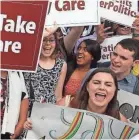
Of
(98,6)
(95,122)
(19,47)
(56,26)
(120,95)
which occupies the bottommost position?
(95,122)

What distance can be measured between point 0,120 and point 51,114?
287 millimetres

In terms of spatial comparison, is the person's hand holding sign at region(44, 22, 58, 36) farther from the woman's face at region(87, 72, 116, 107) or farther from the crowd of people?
the woman's face at region(87, 72, 116, 107)

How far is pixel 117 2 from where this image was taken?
1823 mm

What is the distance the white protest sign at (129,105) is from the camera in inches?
72.4

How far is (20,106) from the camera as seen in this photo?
71.5 inches

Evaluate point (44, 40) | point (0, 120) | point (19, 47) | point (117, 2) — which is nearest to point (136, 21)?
point (117, 2)

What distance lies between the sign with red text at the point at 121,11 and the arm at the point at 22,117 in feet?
2.19

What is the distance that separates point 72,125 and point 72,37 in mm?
494

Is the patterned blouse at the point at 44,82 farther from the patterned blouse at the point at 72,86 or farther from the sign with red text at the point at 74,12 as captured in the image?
the sign with red text at the point at 74,12

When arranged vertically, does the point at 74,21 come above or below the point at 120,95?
above

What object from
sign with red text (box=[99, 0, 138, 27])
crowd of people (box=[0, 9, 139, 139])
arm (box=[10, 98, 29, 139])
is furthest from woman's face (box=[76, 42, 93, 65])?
arm (box=[10, 98, 29, 139])

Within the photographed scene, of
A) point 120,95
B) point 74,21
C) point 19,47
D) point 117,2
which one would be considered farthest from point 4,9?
point 120,95

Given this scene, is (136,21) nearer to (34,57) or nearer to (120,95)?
(120,95)

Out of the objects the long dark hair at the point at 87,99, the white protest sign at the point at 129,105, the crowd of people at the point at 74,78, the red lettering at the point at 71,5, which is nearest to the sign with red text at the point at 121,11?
the crowd of people at the point at 74,78
